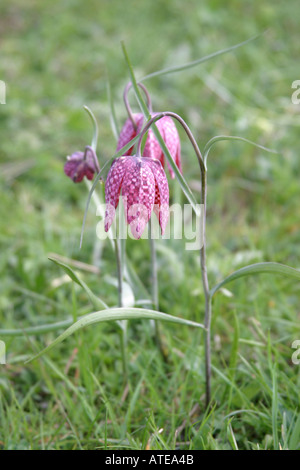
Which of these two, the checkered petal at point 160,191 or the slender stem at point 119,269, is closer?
the checkered petal at point 160,191

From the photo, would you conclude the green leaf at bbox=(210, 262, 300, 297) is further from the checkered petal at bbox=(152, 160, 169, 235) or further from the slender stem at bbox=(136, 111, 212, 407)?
the checkered petal at bbox=(152, 160, 169, 235)

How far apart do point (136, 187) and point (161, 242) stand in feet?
2.82

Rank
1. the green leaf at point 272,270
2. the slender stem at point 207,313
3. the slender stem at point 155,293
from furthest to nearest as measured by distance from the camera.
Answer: the slender stem at point 155,293, the slender stem at point 207,313, the green leaf at point 272,270

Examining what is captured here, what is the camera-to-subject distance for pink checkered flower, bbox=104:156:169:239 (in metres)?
0.97

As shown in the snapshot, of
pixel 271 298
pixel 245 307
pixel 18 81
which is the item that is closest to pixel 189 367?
pixel 245 307

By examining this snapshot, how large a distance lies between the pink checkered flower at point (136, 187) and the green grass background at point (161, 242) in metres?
0.29

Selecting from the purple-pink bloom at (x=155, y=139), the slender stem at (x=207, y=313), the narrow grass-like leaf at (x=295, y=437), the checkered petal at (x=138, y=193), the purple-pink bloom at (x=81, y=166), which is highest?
the purple-pink bloom at (x=155, y=139)

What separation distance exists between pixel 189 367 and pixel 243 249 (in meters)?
0.70

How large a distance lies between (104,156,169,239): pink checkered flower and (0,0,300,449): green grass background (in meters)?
0.29

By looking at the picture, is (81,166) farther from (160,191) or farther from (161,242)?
(161,242)

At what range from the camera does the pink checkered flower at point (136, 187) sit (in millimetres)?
972

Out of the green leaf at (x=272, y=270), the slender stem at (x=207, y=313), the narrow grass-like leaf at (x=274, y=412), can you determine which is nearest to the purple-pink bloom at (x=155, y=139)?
the slender stem at (x=207, y=313)

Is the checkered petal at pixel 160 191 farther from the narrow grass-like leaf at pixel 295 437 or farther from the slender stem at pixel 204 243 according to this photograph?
the narrow grass-like leaf at pixel 295 437

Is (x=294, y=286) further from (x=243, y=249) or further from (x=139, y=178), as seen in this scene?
(x=139, y=178)
